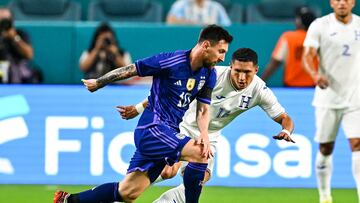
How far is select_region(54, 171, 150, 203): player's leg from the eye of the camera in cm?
927

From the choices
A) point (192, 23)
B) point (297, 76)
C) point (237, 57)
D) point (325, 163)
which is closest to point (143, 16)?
point (192, 23)

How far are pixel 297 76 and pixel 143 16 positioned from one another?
→ 249 cm

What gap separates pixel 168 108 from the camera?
30.6ft

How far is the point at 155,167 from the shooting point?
9.34 metres

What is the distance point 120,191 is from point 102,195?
15cm

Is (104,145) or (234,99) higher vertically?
(234,99)

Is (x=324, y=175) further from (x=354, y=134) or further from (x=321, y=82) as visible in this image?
(x=321, y=82)

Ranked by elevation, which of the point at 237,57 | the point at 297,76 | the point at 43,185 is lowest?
the point at 43,185

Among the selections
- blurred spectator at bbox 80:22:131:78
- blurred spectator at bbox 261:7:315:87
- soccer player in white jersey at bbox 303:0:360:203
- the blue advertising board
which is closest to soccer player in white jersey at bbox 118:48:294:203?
soccer player in white jersey at bbox 303:0:360:203

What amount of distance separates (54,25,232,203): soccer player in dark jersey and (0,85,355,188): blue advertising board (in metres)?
3.46

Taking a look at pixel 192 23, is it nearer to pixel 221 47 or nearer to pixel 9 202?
pixel 9 202

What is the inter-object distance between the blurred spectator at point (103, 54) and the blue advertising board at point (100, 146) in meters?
1.03

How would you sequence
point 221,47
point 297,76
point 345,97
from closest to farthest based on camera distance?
point 221,47 < point 345,97 < point 297,76

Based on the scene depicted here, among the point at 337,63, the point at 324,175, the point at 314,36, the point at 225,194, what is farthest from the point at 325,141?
the point at 225,194
